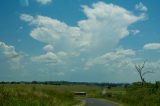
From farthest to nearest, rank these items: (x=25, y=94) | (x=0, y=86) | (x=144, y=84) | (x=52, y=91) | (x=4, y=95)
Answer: (x=144, y=84) → (x=52, y=91) → (x=25, y=94) → (x=0, y=86) → (x=4, y=95)

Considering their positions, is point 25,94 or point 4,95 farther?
point 25,94

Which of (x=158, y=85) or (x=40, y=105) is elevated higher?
(x=158, y=85)

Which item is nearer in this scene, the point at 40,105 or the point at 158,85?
the point at 40,105

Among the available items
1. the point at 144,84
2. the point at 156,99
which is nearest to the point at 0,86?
the point at 156,99

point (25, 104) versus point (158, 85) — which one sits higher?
point (158, 85)

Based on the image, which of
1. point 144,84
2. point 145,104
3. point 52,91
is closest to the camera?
point 145,104

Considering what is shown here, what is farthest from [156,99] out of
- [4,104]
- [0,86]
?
[4,104]

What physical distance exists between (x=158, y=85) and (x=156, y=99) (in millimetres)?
19686

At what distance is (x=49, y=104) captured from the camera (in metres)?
38.2

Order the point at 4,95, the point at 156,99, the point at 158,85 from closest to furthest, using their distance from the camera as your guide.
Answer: the point at 4,95, the point at 156,99, the point at 158,85

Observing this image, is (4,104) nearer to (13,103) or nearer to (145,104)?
(13,103)

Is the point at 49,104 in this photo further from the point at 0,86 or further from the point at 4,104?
the point at 4,104

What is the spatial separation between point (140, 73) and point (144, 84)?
4.27 meters

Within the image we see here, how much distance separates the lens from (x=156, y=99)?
50.9 meters
